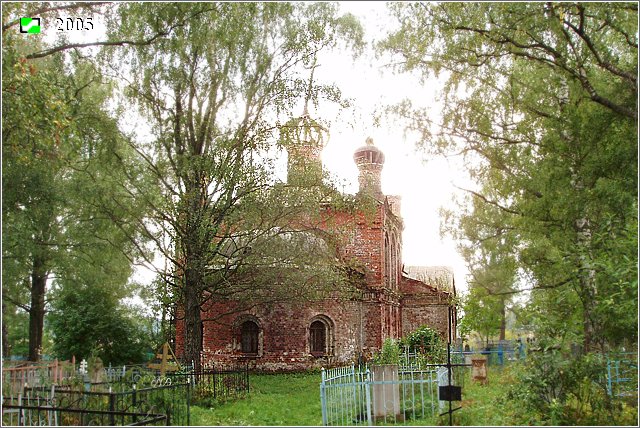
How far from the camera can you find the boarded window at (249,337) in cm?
2303

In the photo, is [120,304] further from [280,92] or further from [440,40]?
[440,40]

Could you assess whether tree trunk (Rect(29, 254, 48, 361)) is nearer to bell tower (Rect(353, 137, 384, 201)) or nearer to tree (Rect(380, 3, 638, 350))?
tree (Rect(380, 3, 638, 350))

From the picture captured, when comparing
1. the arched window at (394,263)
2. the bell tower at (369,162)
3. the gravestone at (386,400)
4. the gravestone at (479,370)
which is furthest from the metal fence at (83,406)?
the bell tower at (369,162)

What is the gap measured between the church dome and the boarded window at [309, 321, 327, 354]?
961 cm

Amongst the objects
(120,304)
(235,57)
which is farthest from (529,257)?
(120,304)

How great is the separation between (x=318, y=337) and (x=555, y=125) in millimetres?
13746

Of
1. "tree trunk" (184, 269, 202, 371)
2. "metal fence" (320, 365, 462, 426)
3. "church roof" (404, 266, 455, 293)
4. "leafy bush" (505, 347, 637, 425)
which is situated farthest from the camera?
"church roof" (404, 266, 455, 293)

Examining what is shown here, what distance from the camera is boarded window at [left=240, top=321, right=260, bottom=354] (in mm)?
23031

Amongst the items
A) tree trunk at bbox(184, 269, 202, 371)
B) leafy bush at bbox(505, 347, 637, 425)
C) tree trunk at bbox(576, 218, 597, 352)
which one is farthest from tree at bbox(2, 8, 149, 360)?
tree trunk at bbox(576, 218, 597, 352)

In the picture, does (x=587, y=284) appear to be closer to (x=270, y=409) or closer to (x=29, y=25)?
(x=270, y=409)

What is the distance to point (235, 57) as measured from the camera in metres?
15.6

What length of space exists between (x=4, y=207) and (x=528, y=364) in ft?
37.3

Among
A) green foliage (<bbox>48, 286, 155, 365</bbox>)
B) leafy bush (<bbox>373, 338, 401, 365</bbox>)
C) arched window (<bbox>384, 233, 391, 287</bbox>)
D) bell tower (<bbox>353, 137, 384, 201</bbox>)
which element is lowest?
leafy bush (<bbox>373, 338, 401, 365</bbox>)

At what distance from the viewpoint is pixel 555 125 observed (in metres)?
12.2
